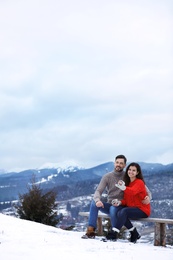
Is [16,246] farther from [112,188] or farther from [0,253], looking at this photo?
[112,188]

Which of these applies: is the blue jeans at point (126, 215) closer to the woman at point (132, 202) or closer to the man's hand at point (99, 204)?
the woman at point (132, 202)

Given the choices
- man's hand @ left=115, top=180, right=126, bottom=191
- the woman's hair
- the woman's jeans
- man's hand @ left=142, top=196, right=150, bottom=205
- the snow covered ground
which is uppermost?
the woman's hair

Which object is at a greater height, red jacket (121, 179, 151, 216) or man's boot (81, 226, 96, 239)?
red jacket (121, 179, 151, 216)

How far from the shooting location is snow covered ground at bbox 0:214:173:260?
576 centimetres

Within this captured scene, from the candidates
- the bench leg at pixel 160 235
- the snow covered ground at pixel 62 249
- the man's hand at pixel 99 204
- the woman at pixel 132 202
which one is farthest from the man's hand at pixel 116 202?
the bench leg at pixel 160 235

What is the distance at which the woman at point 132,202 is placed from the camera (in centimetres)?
748

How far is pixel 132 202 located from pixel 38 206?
9.37 m

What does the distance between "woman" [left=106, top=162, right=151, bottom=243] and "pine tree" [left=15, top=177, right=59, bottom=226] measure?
911cm

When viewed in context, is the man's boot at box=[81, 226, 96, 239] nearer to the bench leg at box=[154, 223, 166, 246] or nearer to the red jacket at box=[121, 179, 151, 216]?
the red jacket at box=[121, 179, 151, 216]

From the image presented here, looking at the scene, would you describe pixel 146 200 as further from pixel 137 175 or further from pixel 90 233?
A: pixel 90 233

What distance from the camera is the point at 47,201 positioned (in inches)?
650

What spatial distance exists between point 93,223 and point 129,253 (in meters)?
1.61

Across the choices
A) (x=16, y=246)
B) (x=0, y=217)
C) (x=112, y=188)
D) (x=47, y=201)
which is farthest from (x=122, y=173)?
(x=47, y=201)

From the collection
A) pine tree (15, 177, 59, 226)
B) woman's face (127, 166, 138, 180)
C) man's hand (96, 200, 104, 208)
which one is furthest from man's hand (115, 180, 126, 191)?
pine tree (15, 177, 59, 226)
